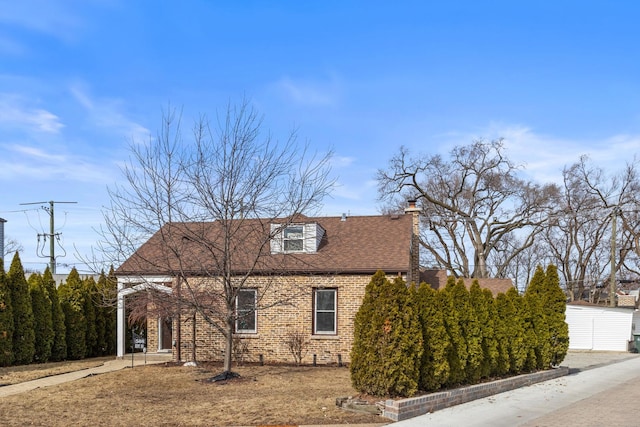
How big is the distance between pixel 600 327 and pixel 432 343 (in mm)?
23644

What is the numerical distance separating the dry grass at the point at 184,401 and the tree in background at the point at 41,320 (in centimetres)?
654

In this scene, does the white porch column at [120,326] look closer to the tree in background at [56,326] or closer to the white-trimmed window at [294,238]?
the tree in background at [56,326]

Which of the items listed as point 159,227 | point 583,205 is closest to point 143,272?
point 159,227

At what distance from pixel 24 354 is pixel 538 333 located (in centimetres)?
1554

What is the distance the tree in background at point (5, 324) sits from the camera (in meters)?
18.2

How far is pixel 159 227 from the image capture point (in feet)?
47.3

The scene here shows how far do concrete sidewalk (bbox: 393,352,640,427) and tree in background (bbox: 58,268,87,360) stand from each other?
49.5 feet

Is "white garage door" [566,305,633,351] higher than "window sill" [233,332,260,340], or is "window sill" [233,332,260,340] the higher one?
"window sill" [233,332,260,340]

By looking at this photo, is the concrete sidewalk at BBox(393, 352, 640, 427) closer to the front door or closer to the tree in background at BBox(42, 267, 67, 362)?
the front door

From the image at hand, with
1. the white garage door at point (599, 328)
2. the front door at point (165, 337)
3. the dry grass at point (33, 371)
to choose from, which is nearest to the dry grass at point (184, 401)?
the dry grass at point (33, 371)

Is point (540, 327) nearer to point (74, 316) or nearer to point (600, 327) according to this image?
point (74, 316)

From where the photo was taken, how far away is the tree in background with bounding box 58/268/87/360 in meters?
21.5

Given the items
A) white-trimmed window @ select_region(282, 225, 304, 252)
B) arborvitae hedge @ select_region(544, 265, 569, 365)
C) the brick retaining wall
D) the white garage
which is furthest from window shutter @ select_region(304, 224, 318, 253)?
the white garage

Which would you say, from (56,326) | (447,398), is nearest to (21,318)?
(56,326)
